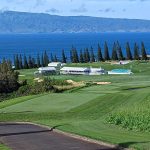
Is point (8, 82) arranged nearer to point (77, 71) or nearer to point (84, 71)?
point (84, 71)

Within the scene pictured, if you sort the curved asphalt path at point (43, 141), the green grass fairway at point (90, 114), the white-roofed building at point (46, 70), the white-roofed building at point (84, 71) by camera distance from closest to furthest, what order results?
the curved asphalt path at point (43, 141), the green grass fairway at point (90, 114), the white-roofed building at point (84, 71), the white-roofed building at point (46, 70)

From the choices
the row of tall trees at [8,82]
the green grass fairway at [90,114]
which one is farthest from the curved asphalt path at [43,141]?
the row of tall trees at [8,82]

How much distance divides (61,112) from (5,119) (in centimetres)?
433

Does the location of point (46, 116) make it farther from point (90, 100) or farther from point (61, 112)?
point (90, 100)

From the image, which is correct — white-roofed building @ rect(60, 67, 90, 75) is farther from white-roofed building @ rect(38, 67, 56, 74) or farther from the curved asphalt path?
the curved asphalt path

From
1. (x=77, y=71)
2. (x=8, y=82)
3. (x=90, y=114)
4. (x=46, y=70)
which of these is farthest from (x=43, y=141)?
(x=46, y=70)

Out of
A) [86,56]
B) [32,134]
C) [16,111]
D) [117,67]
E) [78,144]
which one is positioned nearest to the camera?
[78,144]

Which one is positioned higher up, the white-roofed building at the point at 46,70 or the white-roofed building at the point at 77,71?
the white-roofed building at the point at 46,70

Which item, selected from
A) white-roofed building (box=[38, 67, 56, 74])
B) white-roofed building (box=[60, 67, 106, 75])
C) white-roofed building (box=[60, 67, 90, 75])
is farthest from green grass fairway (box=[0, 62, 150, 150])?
white-roofed building (box=[38, 67, 56, 74])

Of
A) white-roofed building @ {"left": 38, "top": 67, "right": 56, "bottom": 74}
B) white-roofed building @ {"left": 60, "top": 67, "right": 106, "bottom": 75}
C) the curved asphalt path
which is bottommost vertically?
the curved asphalt path

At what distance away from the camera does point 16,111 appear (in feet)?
133

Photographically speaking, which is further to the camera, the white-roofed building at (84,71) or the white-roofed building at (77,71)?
the white-roofed building at (77,71)

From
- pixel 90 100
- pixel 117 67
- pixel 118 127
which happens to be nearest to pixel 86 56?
pixel 117 67

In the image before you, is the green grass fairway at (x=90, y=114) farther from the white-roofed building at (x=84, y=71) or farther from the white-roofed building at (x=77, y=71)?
the white-roofed building at (x=77, y=71)
